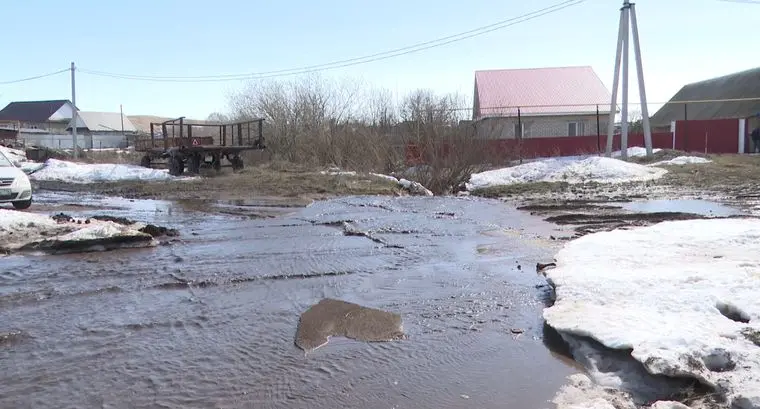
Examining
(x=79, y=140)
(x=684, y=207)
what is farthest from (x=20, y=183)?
(x=79, y=140)

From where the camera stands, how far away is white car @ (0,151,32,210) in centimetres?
1294

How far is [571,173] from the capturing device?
21062mm

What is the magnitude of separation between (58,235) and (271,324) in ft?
18.0

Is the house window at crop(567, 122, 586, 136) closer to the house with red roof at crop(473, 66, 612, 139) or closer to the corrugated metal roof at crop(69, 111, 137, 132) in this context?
the house with red roof at crop(473, 66, 612, 139)

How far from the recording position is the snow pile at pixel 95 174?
25.1m

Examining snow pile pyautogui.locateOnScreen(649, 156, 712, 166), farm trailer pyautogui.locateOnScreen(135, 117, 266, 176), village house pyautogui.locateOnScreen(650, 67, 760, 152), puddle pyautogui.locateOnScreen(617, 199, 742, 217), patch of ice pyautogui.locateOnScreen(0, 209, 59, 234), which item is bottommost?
puddle pyautogui.locateOnScreen(617, 199, 742, 217)

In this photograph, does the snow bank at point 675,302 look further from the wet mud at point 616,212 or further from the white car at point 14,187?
the white car at point 14,187

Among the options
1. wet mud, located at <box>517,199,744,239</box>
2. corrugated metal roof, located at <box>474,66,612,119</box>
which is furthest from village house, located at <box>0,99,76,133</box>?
wet mud, located at <box>517,199,744,239</box>

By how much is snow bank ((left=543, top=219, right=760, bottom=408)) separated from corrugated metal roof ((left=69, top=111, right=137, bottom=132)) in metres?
90.2

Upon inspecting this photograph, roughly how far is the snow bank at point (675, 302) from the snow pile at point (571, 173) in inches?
499

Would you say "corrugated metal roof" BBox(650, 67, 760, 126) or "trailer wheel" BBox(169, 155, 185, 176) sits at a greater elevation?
"corrugated metal roof" BBox(650, 67, 760, 126)

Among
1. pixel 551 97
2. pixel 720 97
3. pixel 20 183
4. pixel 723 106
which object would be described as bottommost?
pixel 20 183

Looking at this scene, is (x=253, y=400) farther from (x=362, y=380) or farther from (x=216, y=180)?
(x=216, y=180)

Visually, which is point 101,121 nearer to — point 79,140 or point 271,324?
point 79,140
